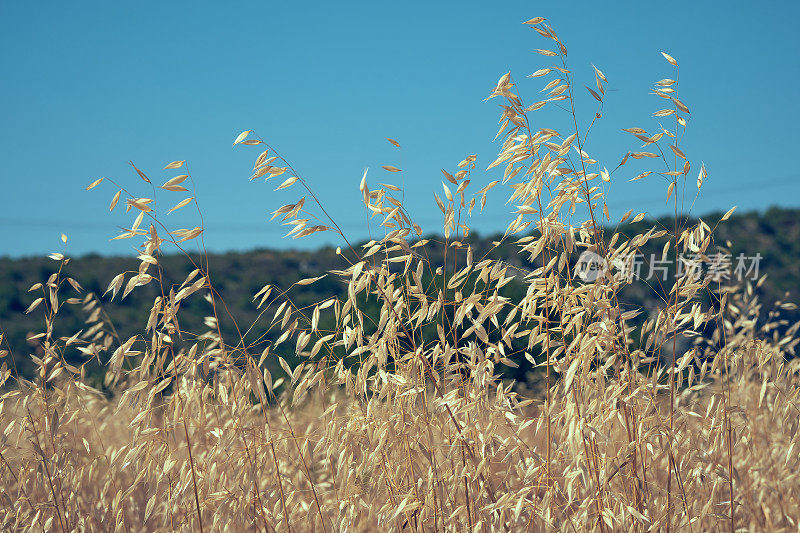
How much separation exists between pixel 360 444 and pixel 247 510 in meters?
0.37

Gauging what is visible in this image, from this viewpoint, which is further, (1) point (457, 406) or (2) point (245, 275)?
(2) point (245, 275)

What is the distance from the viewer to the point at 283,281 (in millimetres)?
17953

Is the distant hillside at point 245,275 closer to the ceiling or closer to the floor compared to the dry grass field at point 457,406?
closer to the floor

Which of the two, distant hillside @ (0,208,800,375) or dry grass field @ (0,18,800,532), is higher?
dry grass field @ (0,18,800,532)

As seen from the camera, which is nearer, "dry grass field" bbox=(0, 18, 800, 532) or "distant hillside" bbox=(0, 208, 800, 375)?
"dry grass field" bbox=(0, 18, 800, 532)

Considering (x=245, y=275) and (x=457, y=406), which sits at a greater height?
(x=457, y=406)

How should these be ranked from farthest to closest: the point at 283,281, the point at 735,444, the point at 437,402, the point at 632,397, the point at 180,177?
1. the point at 283,281
2. the point at 735,444
3. the point at 180,177
4. the point at 632,397
5. the point at 437,402

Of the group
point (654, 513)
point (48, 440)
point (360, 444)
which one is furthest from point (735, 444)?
point (48, 440)

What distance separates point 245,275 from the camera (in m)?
17.9

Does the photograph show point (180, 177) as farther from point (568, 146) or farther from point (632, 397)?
point (632, 397)

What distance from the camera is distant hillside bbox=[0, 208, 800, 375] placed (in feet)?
46.4

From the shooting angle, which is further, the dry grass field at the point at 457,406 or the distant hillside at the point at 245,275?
the distant hillside at the point at 245,275

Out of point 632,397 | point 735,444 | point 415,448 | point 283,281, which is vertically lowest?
point 283,281

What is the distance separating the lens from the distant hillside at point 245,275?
1413 centimetres
